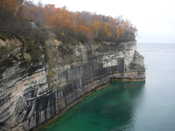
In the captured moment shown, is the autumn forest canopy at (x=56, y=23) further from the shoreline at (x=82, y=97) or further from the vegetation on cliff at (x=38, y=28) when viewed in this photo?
the shoreline at (x=82, y=97)

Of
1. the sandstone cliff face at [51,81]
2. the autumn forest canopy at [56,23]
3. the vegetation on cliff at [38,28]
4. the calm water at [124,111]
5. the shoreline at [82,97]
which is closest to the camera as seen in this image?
the sandstone cliff face at [51,81]

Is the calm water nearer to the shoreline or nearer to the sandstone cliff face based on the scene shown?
the shoreline

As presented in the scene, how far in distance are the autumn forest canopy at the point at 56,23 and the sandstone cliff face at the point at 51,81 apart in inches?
63.8

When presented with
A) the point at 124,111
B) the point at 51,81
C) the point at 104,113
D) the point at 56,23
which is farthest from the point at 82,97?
the point at 56,23

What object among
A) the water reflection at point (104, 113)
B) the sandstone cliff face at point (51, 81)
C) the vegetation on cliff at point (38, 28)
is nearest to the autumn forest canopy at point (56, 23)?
the vegetation on cliff at point (38, 28)

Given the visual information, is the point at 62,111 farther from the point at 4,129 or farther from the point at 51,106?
the point at 4,129

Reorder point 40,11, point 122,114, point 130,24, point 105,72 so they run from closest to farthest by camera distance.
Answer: point 122,114 → point 40,11 → point 105,72 → point 130,24

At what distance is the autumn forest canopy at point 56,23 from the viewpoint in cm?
1441

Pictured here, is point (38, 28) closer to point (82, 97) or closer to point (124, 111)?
point (82, 97)

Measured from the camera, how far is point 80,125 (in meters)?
16.8

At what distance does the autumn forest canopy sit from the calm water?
323 inches

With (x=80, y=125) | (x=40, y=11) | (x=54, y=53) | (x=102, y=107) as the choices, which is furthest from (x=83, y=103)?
(x=40, y=11)

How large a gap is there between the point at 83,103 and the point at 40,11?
12.5m

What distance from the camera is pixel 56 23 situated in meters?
22.5
